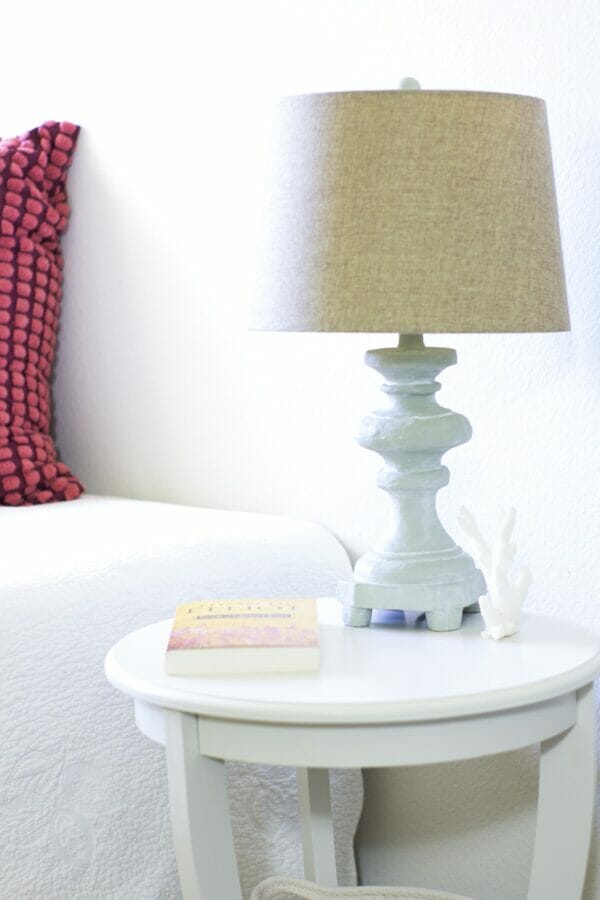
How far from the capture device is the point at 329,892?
1310 mm

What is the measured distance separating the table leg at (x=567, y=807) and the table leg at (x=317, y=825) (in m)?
0.31

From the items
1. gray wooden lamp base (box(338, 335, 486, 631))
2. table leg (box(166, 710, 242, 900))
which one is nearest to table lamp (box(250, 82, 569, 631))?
gray wooden lamp base (box(338, 335, 486, 631))

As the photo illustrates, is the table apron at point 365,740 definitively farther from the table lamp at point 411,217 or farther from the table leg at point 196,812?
the table lamp at point 411,217

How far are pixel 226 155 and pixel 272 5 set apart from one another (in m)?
0.21

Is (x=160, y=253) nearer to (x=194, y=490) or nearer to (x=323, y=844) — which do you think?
(x=194, y=490)

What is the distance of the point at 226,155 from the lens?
185 cm

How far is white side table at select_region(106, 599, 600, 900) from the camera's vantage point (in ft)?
3.72

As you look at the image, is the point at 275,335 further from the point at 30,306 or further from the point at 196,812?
the point at 196,812

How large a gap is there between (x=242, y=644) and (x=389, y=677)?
0.14m

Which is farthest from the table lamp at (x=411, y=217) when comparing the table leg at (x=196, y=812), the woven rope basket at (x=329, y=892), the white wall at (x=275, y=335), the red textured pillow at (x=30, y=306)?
the red textured pillow at (x=30, y=306)

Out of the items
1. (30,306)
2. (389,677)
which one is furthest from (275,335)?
(389,677)

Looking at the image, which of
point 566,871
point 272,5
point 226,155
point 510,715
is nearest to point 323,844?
point 566,871

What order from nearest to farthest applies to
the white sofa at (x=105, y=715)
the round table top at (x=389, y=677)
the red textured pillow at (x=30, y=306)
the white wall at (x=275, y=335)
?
the round table top at (x=389, y=677), the white sofa at (x=105, y=715), the white wall at (x=275, y=335), the red textured pillow at (x=30, y=306)

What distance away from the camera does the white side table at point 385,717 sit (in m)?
1.13
